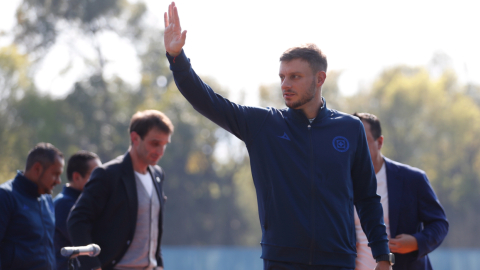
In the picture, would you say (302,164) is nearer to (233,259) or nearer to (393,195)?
(393,195)

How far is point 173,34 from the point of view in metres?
3.44

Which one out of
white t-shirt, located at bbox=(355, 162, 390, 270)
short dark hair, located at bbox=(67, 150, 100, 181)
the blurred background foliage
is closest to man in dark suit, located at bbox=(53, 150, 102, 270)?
short dark hair, located at bbox=(67, 150, 100, 181)

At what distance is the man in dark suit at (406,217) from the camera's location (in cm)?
490

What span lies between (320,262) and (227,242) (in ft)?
144

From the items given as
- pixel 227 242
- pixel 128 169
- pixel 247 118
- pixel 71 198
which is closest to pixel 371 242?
pixel 247 118

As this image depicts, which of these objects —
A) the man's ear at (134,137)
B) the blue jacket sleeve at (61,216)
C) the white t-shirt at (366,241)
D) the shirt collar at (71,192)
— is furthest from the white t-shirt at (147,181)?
the white t-shirt at (366,241)

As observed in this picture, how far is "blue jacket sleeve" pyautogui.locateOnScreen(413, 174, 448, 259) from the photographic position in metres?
4.97

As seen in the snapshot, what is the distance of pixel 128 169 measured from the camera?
16.6 feet

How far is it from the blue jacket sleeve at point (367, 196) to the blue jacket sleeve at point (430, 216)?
1450mm

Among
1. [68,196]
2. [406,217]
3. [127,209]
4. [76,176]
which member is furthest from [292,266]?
[76,176]

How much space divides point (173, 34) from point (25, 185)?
3.14 meters

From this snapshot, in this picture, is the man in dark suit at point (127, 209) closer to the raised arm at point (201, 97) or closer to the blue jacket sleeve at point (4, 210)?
the blue jacket sleeve at point (4, 210)

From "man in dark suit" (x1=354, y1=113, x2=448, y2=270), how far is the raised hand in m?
2.53

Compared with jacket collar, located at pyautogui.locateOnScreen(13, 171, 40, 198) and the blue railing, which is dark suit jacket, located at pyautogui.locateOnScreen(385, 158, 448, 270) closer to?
jacket collar, located at pyautogui.locateOnScreen(13, 171, 40, 198)
